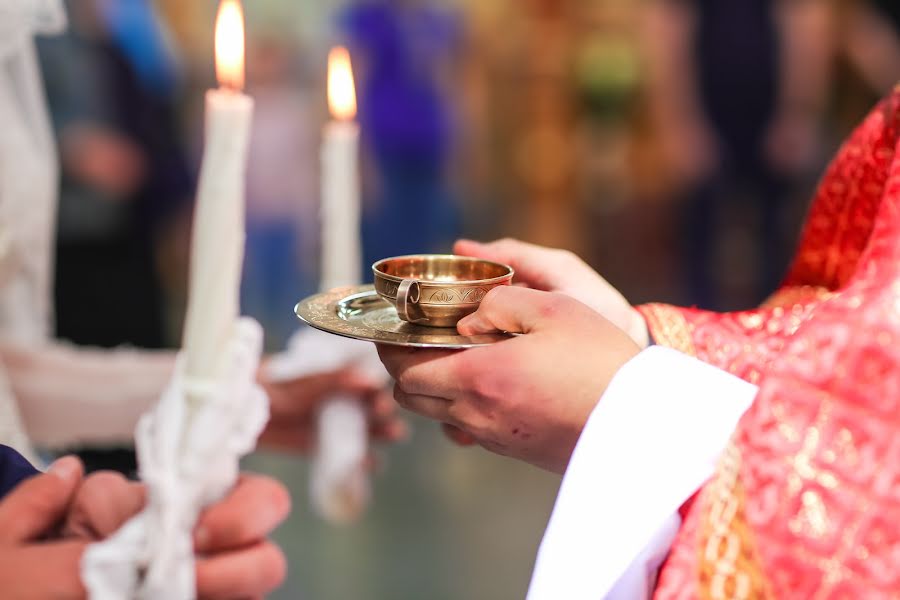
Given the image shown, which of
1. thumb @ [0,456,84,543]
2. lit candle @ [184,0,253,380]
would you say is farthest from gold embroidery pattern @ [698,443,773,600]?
thumb @ [0,456,84,543]

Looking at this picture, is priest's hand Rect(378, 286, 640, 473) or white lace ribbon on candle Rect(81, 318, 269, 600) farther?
priest's hand Rect(378, 286, 640, 473)

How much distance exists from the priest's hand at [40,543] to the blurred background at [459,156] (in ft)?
5.87

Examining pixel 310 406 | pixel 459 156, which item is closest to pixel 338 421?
pixel 310 406

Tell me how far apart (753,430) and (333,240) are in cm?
59

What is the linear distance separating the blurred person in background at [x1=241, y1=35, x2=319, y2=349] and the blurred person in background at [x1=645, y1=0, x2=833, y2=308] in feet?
7.71

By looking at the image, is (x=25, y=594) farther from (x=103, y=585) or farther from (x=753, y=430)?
(x=753, y=430)

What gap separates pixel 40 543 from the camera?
0.75 meters

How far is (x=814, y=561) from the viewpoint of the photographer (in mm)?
754

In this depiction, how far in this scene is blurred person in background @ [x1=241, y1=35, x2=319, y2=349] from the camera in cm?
533

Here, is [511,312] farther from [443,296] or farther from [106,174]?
[106,174]

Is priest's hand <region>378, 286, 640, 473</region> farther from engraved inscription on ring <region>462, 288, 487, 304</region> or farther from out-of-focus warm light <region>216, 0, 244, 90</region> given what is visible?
out-of-focus warm light <region>216, 0, 244, 90</region>

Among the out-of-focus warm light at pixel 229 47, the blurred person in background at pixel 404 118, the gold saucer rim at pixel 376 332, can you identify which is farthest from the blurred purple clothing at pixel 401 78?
the out-of-focus warm light at pixel 229 47

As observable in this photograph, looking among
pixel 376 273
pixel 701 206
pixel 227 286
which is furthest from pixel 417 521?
pixel 701 206

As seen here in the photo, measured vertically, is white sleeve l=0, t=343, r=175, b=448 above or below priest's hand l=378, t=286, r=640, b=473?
below
